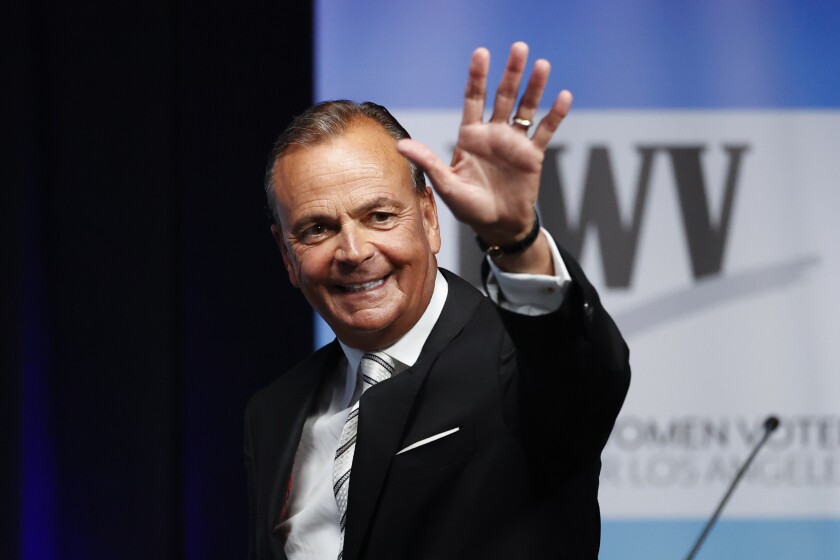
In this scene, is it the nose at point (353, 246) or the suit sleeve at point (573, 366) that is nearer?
the suit sleeve at point (573, 366)

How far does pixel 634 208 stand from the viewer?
275 centimetres

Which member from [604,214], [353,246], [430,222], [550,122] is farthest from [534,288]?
[604,214]

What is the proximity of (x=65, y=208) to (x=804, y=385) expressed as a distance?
190cm

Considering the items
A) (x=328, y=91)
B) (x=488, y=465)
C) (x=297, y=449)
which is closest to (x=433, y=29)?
(x=328, y=91)

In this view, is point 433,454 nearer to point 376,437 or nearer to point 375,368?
point 376,437

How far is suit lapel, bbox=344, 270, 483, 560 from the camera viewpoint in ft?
4.56

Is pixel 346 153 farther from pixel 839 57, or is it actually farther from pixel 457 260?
pixel 839 57

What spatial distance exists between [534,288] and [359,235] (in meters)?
0.42

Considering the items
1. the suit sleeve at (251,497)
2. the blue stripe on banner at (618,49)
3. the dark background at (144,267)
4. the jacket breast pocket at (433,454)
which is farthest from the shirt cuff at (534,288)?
the blue stripe on banner at (618,49)

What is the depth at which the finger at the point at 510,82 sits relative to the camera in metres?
1.09

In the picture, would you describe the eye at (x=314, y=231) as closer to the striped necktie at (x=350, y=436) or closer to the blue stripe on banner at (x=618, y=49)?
the striped necktie at (x=350, y=436)

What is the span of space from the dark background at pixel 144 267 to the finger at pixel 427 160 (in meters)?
1.53

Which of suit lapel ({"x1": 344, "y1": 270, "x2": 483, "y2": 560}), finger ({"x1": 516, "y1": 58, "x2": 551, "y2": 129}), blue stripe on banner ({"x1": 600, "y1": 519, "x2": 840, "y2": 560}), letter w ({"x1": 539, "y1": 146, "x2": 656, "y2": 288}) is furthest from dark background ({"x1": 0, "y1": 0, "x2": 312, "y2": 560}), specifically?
finger ({"x1": 516, "y1": 58, "x2": 551, "y2": 129})

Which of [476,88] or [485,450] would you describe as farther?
[485,450]
